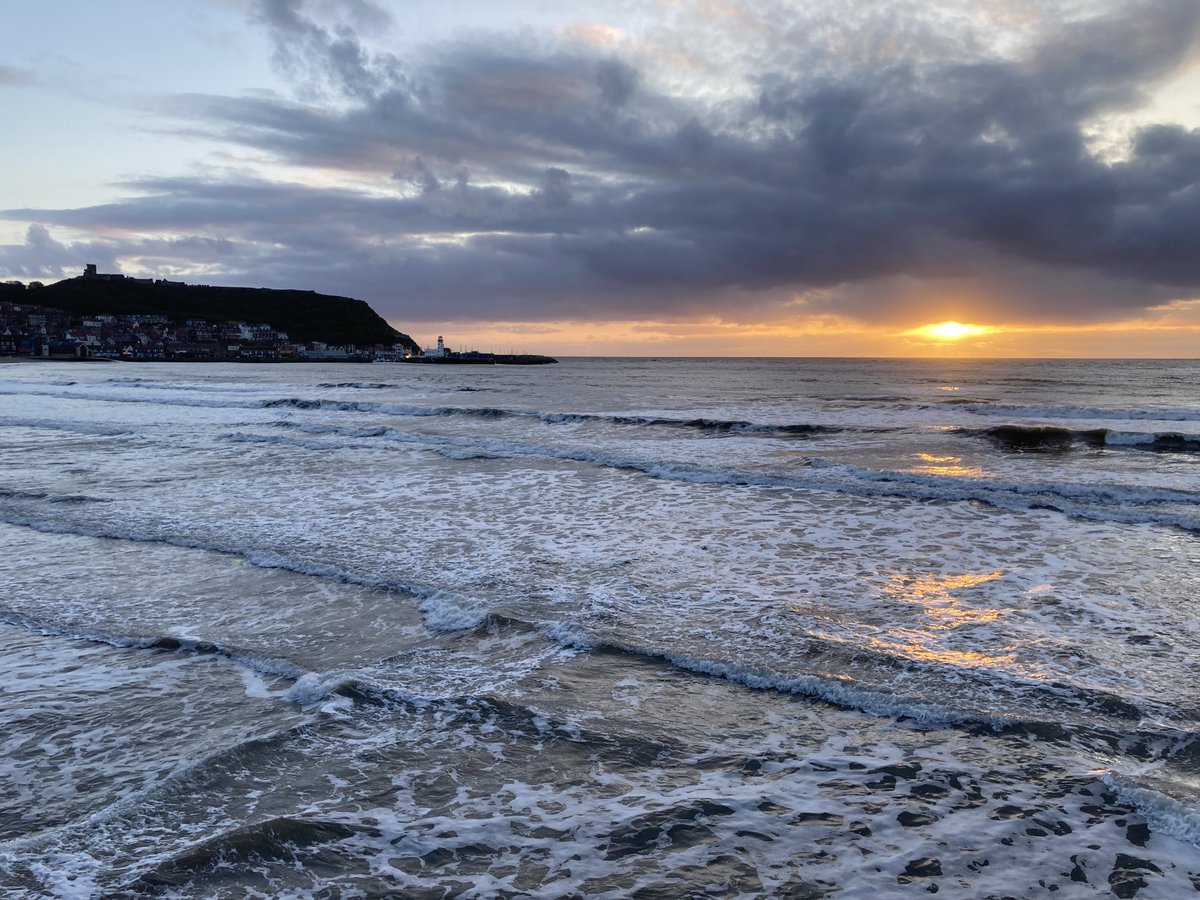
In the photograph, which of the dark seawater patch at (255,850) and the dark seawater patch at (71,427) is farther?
the dark seawater patch at (71,427)

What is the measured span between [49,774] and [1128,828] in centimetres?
629

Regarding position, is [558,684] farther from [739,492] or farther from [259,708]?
[739,492]

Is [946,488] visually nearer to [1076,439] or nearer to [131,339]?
[1076,439]

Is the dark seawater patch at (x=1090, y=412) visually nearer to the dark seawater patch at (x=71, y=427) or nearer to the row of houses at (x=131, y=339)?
the dark seawater patch at (x=71, y=427)

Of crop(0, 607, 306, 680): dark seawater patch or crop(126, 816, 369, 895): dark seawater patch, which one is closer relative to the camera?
crop(126, 816, 369, 895): dark seawater patch

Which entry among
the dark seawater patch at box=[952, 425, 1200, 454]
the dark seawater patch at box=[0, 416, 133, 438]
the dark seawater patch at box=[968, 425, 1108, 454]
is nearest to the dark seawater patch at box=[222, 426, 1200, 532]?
the dark seawater patch at box=[952, 425, 1200, 454]

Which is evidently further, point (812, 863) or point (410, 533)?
point (410, 533)

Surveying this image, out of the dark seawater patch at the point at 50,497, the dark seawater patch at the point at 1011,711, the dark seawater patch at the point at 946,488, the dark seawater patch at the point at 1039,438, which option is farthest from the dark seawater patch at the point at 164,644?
the dark seawater patch at the point at 1039,438

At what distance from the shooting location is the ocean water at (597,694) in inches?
149

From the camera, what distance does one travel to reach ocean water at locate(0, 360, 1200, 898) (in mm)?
3775

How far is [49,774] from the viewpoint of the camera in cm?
452

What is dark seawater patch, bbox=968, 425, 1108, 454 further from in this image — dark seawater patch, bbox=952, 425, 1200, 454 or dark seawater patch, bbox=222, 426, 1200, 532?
dark seawater patch, bbox=222, 426, 1200, 532

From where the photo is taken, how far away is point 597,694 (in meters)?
5.72

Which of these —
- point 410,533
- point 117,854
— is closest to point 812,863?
point 117,854
